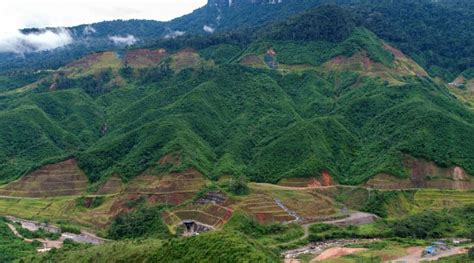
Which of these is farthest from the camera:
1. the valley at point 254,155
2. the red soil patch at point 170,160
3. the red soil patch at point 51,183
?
the red soil patch at point 51,183

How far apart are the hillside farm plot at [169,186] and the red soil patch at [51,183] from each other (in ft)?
50.4

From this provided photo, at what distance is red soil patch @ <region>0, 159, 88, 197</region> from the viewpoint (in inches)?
4638

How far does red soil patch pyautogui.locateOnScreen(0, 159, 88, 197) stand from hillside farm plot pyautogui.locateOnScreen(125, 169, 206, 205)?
15.4 metres

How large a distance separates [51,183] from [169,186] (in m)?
29.2

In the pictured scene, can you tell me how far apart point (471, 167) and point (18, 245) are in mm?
85079

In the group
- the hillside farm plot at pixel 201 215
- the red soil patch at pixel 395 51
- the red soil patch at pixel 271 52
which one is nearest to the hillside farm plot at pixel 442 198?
the hillside farm plot at pixel 201 215

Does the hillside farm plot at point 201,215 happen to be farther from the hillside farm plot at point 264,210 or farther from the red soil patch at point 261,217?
the red soil patch at point 261,217

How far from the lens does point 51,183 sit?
119m

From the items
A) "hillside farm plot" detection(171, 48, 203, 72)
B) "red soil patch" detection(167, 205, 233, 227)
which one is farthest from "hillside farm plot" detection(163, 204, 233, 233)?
"hillside farm plot" detection(171, 48, 203, 72)

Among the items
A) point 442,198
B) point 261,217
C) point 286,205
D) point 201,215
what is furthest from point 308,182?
point 442,198

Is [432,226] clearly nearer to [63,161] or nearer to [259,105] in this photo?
[259,105]

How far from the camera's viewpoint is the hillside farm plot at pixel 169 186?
104812mm

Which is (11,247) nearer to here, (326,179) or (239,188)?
(239,188)

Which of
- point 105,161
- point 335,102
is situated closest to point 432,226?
point 335,102
